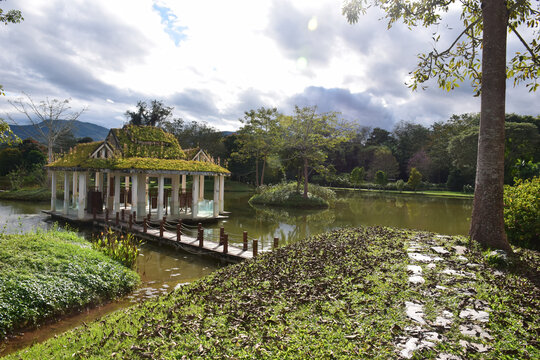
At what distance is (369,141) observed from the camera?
6825 cm

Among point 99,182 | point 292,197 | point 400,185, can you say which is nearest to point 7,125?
point 99,182

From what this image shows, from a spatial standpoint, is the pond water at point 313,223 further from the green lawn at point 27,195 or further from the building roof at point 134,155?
the green lawn at point 27,195

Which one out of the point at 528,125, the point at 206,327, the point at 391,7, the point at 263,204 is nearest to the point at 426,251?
the point at 206,327

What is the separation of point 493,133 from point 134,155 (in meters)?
15.4

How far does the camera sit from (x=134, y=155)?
1670cm

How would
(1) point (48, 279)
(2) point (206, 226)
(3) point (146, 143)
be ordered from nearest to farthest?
(1) point (48, 279)
(2) point (206, 226)
(3) point (146, 143)

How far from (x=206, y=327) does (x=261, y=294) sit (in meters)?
1.35

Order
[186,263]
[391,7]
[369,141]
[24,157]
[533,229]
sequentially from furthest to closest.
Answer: [369,141]
[24,157]
[186,263]
[391,7]
[533,229]

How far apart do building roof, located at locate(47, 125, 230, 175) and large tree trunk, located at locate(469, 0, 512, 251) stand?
13.0 m

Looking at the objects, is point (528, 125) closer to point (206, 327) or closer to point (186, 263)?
point (186, 263)

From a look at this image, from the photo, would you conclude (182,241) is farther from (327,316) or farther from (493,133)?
(493,133)

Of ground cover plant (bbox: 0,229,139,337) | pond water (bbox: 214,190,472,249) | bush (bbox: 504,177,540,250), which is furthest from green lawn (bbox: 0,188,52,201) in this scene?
bush (bbox: 504,177,540,250)

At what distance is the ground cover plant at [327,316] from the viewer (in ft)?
12.2

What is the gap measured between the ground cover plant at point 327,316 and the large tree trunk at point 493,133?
0.75 m
